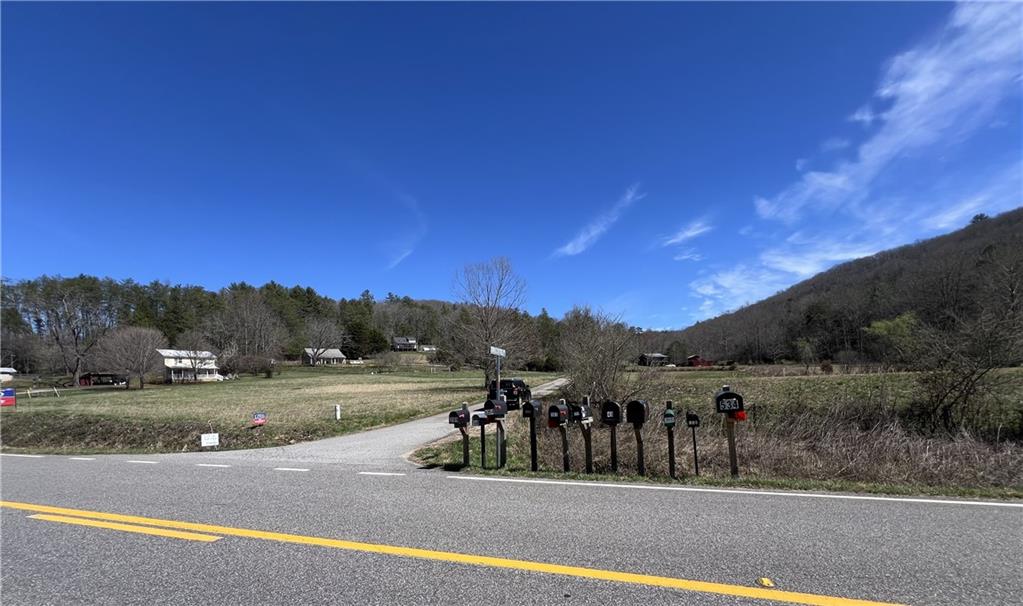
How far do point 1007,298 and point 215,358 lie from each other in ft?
239

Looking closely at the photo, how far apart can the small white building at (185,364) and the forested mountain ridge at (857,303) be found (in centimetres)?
5664

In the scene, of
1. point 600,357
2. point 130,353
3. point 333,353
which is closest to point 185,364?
point 130,353

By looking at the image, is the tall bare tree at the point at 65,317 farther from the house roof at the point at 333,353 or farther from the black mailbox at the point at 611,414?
the black mailbox at the point at 611,414

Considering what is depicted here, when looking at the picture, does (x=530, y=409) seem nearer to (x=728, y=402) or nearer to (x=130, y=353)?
(x=728, y=402)

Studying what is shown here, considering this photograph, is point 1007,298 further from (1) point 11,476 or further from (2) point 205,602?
(1) point 11,476

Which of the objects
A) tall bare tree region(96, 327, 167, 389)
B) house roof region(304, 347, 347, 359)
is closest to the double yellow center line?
tall bare tree region(96, 327, 167, 389)

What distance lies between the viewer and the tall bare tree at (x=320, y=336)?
92062 mm

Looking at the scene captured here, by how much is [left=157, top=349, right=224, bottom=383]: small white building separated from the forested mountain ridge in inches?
2230

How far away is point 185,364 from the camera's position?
63281mm

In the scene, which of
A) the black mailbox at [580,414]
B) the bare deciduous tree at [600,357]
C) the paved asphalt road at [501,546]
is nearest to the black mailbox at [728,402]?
the paved asphalt road at [501,546]

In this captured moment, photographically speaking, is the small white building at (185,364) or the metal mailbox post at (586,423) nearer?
the metal mailbox post at (586,423)

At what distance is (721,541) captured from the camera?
4422mm

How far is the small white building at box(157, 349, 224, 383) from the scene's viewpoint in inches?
2421

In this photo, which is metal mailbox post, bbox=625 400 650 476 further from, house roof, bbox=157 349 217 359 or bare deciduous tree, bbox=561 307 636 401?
house roof, bbox=157 349 217 359
